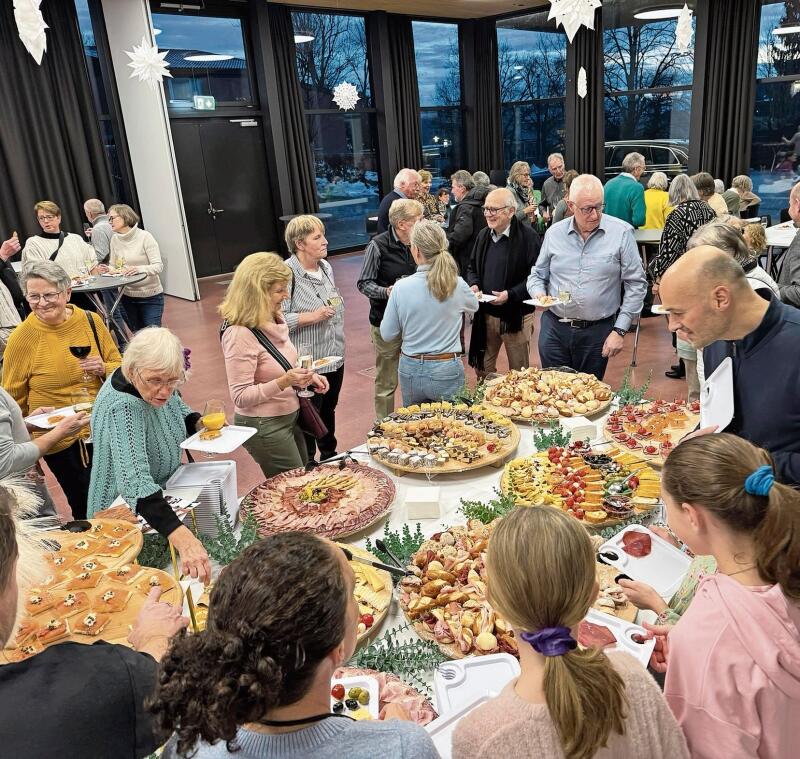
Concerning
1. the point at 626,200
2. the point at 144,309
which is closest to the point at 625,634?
the point at 144,309

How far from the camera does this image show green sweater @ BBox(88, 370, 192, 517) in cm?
217

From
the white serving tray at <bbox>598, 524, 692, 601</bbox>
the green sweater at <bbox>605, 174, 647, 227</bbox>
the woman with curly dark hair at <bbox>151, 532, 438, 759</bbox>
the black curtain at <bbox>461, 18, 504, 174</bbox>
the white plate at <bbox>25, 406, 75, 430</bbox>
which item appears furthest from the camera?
the black curtain at <bbox>461, 18, 504, 174</bbox>

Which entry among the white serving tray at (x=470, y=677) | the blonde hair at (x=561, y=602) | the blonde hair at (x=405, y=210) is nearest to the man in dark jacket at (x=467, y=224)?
the blonde hair at (x=405, y=210)

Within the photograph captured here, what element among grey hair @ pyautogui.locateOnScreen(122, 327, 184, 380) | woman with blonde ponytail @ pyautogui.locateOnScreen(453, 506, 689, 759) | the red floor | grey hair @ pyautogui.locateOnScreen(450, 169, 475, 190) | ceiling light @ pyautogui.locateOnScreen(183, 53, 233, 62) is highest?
ceiling light @ pyautogui.locateOnScreen(183, 53, 233, 62)

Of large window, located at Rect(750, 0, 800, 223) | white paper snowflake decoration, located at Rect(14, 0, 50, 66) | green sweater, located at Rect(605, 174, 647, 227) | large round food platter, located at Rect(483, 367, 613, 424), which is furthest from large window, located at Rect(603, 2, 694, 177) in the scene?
white paper snowflake decoration, located at Rect(14, 0, 50, 66)

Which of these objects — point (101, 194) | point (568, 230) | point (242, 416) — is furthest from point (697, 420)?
point (101, 194)

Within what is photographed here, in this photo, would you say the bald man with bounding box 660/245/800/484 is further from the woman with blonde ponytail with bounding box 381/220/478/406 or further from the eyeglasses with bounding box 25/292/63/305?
the eyeglasses with bounding box 25/292/63/305

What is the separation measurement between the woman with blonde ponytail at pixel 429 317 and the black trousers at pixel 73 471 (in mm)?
1578

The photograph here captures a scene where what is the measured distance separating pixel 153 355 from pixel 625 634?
1620 mm

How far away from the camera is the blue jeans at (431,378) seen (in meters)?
3.52

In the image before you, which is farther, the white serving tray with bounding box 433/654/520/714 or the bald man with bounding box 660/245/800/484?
the bald man with bounding box 660/245/800/484

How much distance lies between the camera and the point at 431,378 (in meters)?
3.53

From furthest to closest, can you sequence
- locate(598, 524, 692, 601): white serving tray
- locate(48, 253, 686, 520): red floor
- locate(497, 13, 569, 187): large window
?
locate(497, 13, 569, 187): large window < locate(48, 253, 686, 520): red floor < locate(598, 524, 692, 601): white serving tray

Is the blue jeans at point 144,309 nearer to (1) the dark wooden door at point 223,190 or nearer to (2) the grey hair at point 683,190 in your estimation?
(1) the dark wooden door at point 223,190
